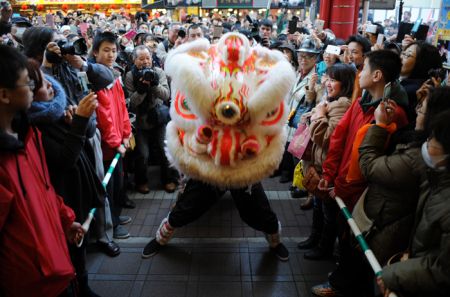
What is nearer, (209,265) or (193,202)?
(193,202)

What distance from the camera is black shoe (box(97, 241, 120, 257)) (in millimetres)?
3127

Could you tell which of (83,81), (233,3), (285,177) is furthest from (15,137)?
(233,3)

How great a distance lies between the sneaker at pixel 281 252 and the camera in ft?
10.1

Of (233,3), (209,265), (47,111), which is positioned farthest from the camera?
(233,3)

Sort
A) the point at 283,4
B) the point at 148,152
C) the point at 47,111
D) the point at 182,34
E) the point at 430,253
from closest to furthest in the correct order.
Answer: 1. the point at 430,253
2. the point at 47,111
3. the point at 148,152
4. the point at 182,34
5. the point at 283,4

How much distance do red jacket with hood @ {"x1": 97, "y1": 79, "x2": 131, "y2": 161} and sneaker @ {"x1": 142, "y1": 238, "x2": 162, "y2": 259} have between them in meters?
0.88

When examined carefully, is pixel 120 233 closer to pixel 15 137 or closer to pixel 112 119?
pixel 112 119

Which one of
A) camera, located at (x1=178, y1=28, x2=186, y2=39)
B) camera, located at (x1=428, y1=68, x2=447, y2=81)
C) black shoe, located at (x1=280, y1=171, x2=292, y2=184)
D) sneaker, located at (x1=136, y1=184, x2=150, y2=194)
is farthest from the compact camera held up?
camera, located at (x1=178, y1=28, x2=186, y2=39)

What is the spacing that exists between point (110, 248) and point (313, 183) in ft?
6.12


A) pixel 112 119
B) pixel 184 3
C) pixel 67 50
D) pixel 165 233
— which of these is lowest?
pixel 165 233

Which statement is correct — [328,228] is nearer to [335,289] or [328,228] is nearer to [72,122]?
[335,289]

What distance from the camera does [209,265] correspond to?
120 inches

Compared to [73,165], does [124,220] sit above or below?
below

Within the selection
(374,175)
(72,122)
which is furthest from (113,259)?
(374,175)
